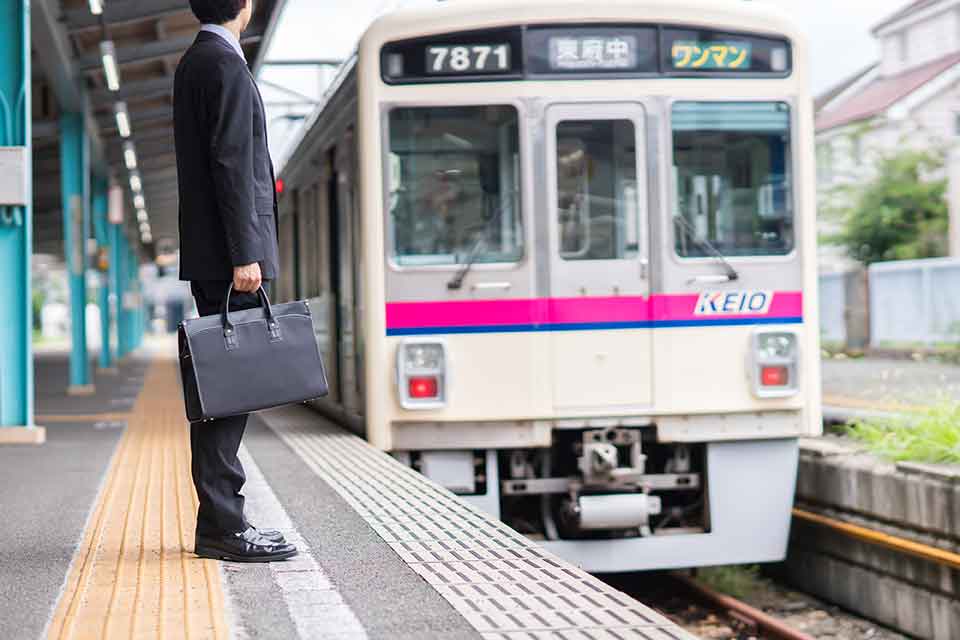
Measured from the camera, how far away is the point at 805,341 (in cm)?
663

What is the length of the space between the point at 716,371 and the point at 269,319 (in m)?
3.24

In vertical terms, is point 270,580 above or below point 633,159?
below

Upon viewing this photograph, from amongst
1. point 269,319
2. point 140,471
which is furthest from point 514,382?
point 269,319

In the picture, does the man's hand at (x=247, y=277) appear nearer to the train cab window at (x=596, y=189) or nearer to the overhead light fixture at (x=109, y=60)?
the train cab window at (x=596, y=189)

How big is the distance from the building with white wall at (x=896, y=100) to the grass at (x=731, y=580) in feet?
65.6

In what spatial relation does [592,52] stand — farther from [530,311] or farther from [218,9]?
[218,9]

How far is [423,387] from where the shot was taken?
647cm

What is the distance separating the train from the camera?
6480mm

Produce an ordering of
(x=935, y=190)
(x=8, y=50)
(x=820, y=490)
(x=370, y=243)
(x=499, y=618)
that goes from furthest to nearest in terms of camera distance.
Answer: (x=935, y=190) < (x=8, y=50) < (x=820, y=490) < (x=370, y=243) < (x=499, y=618)

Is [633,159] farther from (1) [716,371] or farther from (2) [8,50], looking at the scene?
(2) [8,50]

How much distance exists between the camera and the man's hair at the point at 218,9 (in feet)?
12.9

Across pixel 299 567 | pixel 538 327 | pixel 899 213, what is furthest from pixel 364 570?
pixel 899 213

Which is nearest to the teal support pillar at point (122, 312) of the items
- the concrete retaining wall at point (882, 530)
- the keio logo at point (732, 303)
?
the concrete retaining wall at point (882, 530)

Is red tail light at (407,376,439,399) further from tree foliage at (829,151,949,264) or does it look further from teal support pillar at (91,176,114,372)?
tree foliage at (829,151,949,264)
